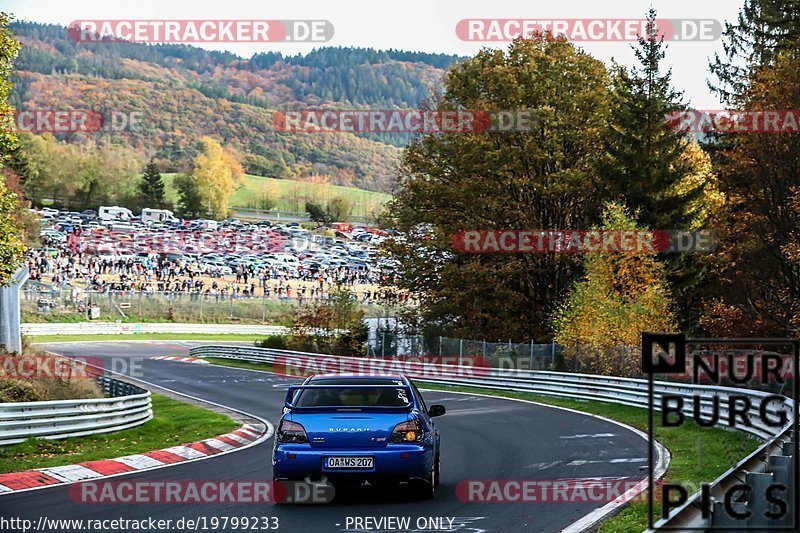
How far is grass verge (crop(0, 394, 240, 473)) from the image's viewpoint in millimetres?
16688

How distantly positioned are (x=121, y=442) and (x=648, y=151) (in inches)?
1479

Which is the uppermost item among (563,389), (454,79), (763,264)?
(454,79)

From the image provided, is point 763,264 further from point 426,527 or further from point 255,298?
point 255,298

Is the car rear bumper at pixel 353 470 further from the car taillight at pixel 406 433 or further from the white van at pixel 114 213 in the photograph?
the white van at pixel 114 213

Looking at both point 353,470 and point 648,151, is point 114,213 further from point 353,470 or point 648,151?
point 353,470

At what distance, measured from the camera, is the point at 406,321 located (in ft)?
175

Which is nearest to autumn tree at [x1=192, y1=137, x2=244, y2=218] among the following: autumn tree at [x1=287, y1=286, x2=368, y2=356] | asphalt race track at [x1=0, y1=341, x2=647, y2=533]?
autumn tree at [x1=287, y1=286, x2=368, y2=356]

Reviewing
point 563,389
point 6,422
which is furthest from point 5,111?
point 563,389

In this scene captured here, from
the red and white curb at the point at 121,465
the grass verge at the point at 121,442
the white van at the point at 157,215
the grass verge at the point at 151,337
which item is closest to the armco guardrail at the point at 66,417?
the grass verge at the point at 121,442

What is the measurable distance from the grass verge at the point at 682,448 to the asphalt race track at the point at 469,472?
49cm

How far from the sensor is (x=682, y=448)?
18.0 m

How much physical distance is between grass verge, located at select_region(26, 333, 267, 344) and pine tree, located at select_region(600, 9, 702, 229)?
119 ft

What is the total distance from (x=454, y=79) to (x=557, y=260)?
33.0 ft

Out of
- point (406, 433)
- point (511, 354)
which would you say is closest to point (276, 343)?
point (511, 354)
